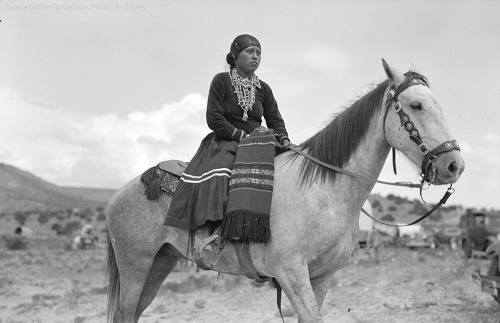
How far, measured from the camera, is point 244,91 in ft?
17.9

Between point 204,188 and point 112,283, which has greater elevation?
point 204,188

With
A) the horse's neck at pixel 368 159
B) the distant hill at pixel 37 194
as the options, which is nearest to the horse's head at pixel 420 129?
the horse's neck at pixel 368 159

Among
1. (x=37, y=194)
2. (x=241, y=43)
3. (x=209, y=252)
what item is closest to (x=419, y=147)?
(x=241, y=43)

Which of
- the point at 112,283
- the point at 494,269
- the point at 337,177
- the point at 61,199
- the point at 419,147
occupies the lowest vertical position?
the point at 61,199

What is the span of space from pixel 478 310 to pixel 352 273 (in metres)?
5.46

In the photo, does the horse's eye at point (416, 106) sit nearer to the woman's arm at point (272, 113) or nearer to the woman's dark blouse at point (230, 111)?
the woman's dark blouse at point (230, 111)

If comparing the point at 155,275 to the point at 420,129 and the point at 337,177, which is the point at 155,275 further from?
the point at 420,129

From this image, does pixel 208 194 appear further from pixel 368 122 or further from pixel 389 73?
pixel 389 73

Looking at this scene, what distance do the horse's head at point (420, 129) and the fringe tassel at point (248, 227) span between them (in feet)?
4.22

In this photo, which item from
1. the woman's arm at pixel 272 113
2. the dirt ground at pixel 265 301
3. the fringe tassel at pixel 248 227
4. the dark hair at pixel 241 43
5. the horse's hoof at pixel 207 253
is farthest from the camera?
the dirt ground at pixel 265 301

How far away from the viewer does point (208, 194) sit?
510cm

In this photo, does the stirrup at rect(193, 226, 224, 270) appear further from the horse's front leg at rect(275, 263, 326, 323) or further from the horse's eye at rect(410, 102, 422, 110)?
the horse's eye at rect(410, 102, 422, 110)

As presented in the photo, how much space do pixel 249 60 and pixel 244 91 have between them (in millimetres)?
309

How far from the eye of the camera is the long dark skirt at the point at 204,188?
5.03 m
